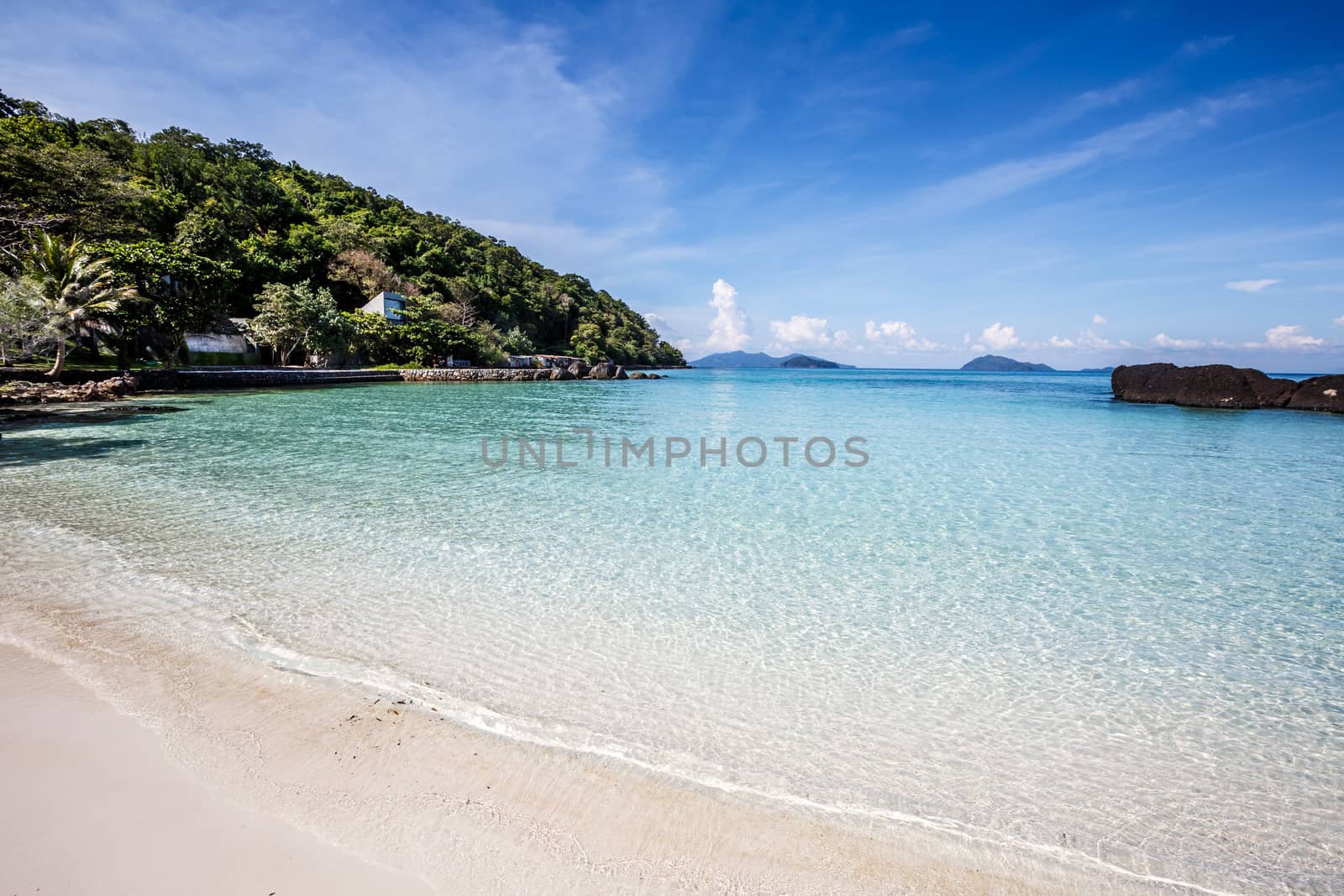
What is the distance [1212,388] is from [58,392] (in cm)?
5027

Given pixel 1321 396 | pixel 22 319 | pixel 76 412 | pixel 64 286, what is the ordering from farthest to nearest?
pixel 1321 396 → pixel 64 286 → pixel 22 319 → pixel 76 412

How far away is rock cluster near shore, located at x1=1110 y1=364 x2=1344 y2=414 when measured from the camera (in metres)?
26.2

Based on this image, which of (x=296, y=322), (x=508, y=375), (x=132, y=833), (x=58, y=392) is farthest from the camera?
(x=508, y=375)

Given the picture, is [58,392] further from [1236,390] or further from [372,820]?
[1236,390]

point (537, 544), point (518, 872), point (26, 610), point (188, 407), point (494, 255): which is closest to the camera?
point (518, 872)

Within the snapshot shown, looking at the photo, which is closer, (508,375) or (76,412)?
(76,412)

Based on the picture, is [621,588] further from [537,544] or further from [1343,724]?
[1343,724]

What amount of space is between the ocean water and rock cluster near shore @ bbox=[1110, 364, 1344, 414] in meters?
24.3

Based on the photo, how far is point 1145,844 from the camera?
239 centimetres

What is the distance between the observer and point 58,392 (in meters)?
19.7

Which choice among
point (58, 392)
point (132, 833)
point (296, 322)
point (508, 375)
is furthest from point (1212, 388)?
point (296, 322)

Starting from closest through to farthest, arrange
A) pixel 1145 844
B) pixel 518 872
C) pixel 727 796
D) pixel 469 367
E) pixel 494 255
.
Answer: pixel 518 872 → pixel 1145 844 → pixel 727 796 → pixel 469 367 → pixel 494 255

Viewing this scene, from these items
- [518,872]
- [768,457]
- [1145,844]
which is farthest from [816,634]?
[768,457]

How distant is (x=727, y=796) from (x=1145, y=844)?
1.79 m
